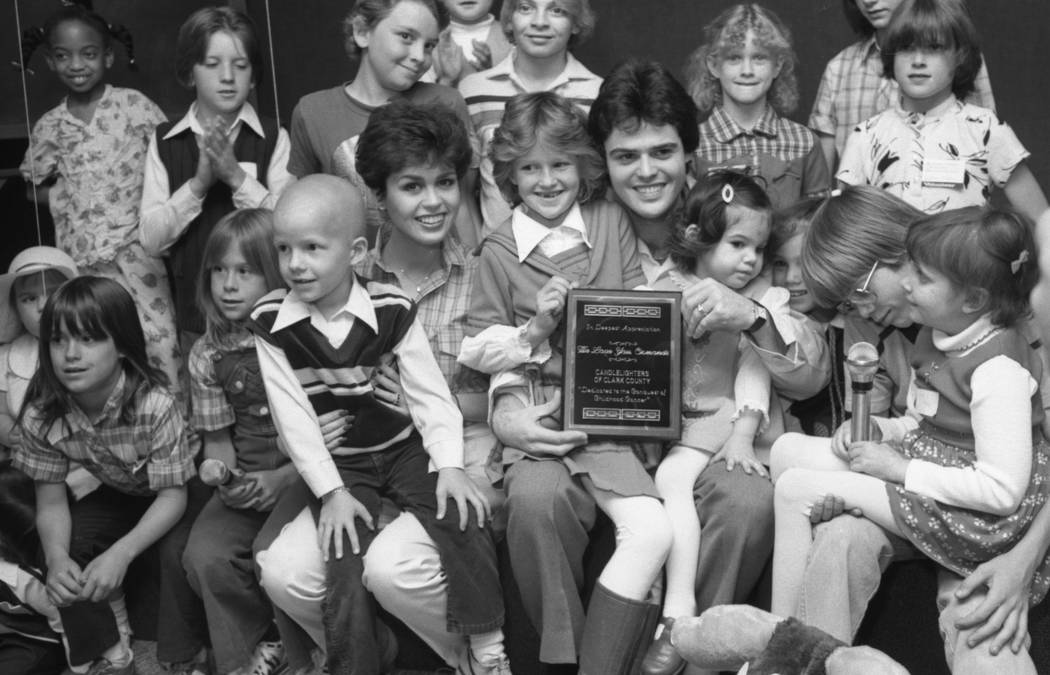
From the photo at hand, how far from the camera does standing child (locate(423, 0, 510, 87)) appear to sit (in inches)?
176

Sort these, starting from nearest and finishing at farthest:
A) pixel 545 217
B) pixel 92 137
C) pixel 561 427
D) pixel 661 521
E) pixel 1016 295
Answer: pixel 1016 295, pixel 661 521, pixel 561 427, pixel 545 217, pixel 92 137

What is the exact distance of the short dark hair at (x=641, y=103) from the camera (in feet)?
11.7

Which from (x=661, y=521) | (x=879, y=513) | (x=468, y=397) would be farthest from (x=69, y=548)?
(x=879, y=513)

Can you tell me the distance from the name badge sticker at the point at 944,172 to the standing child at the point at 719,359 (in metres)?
0.70

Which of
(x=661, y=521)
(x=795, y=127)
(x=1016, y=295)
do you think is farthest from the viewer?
(x=795, y=127)

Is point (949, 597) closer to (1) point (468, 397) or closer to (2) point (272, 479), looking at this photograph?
(1) point (468, 397)

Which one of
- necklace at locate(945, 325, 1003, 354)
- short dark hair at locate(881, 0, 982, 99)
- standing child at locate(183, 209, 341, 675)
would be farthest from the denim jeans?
short dark hair at locate(881, 0, 982, 99)

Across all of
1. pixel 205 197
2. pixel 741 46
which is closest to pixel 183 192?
pixel 205 197

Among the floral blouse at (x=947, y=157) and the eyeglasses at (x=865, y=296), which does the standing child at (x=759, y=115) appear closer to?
the floral blouse at (x=947, y=157)

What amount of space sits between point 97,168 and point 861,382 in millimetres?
2658

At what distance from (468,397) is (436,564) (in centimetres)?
53

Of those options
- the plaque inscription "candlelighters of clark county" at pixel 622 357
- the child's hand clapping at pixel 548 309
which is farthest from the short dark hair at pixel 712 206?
the child's hand clapping at pixel 548 309

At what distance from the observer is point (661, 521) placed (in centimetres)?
313

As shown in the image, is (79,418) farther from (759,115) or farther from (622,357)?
(759,115)
